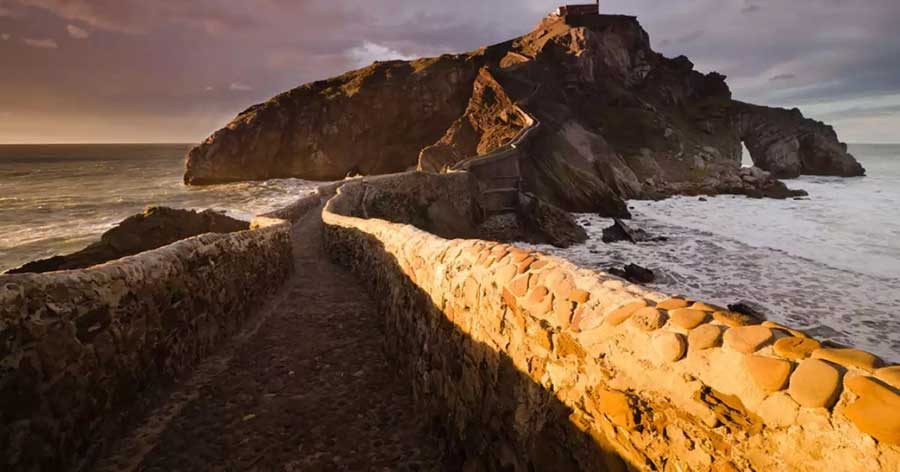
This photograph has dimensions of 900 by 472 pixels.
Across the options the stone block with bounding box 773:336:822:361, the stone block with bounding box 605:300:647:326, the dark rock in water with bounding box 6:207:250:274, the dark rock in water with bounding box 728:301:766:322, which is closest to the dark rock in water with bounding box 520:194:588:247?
the dark rock in water with bounding box 728:301:766:322

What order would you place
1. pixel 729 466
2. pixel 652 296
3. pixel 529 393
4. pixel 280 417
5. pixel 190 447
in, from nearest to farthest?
pixel 729 466 < pixel 652 296 < pixel 529 393 < pixel 190 447 < pixel 280 417

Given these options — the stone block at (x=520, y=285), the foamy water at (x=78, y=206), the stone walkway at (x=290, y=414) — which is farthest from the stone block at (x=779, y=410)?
the foamy water at (x=78, y=206)

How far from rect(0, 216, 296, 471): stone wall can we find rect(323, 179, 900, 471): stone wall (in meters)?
3.11

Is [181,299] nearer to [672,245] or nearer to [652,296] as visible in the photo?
[652,296]

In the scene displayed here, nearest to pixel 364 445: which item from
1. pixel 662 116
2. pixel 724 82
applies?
pixel 662 116

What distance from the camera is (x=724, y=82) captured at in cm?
6606

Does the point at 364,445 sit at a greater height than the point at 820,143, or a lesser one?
lesser

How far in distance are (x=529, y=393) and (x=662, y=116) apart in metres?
59.2

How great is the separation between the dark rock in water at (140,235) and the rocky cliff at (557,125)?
2160 cm

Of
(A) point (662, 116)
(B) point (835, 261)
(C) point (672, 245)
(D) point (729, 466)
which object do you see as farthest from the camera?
(A) point (662, 116)

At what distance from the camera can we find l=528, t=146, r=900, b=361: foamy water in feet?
44.0

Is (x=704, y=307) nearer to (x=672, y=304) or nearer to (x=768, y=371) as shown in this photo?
(x=672, y=304)

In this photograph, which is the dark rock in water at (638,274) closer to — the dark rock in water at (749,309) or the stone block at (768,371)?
the dark rock in water at (749,309)

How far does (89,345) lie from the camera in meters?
4.00
